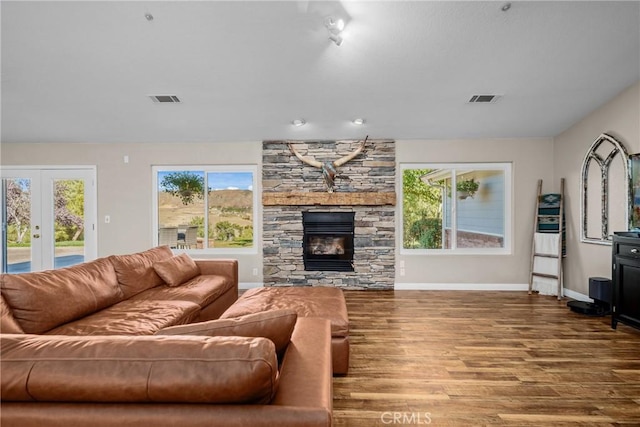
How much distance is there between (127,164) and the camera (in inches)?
200

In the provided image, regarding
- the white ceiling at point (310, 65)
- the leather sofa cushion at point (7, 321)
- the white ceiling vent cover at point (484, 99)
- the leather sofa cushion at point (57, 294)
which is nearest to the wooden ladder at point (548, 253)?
the white ceiling at point (310, 65)

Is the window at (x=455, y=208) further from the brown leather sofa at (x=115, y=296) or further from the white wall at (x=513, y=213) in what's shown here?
the brown leather sofa at (x=115, y=296)

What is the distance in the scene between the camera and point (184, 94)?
3.79 metres

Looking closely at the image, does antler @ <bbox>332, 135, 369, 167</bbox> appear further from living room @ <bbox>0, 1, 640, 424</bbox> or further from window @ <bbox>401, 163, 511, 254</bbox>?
window @ <bbox>401, 163, 511, 254</bbox>

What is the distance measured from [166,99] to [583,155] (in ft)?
18.0

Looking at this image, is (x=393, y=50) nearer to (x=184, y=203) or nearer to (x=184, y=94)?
(x=184, y=94)

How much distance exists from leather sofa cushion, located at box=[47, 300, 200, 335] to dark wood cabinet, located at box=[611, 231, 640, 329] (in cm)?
409

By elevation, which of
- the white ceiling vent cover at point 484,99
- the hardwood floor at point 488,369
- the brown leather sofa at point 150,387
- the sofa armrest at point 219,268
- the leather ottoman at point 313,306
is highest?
the white ceiling vent cover at point 484,99

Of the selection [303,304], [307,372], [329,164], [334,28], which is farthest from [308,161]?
[307,372]

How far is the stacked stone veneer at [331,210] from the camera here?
4.97 m

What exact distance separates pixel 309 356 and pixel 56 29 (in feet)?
11.6

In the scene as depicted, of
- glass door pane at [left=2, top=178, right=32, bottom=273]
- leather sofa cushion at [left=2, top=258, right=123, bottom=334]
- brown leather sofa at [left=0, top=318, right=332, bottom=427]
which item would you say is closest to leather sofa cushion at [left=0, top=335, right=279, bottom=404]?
brown leather sofa at [left=0, top=318, right=332, bottom=427]

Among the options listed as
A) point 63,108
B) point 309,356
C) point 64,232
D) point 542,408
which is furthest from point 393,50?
point 64,232

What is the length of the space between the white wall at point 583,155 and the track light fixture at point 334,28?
11.2ft
